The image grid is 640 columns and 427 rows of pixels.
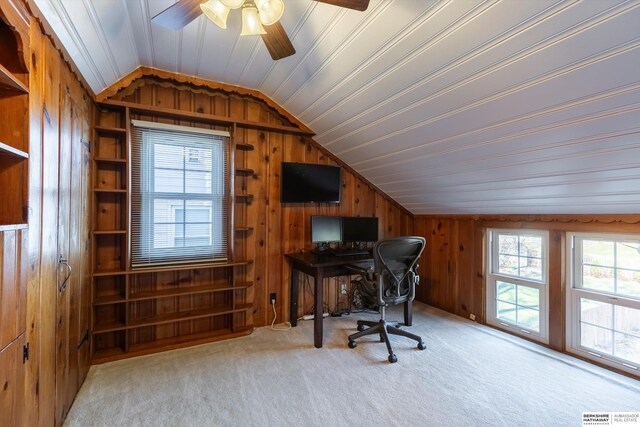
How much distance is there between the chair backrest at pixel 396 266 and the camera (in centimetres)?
242

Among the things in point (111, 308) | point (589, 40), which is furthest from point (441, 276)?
point (111, 308)

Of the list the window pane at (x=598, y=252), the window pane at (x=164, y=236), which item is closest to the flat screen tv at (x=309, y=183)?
the window pane at (x=164, y=236)

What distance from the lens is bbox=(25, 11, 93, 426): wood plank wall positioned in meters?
1.22

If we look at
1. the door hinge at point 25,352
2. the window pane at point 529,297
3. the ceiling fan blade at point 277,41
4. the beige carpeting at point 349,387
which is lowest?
the beige carpeting at point 349,387

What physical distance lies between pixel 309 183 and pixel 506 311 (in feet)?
8.14

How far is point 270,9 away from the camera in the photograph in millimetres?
1259

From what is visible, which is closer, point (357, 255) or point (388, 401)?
point (388, 401)

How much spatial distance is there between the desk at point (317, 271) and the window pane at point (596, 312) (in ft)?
4.71

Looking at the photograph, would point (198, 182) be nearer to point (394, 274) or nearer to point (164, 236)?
point (164, 236)

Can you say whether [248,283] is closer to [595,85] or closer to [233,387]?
[233,387]

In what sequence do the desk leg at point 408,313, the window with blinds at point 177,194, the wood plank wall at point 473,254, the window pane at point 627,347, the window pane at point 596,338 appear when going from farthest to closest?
1. the desk leg at point 408,313
2. the window with blinds at point 177,194
3. the wood plank wall at point 473,254
4. the window pane at point 596,338
5. the window pane at point 627,347

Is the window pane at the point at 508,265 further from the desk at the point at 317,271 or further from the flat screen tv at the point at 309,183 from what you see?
the flat screen tv at the point at 309,183

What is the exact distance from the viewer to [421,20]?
141 cm

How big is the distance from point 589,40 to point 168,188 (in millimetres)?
2951
